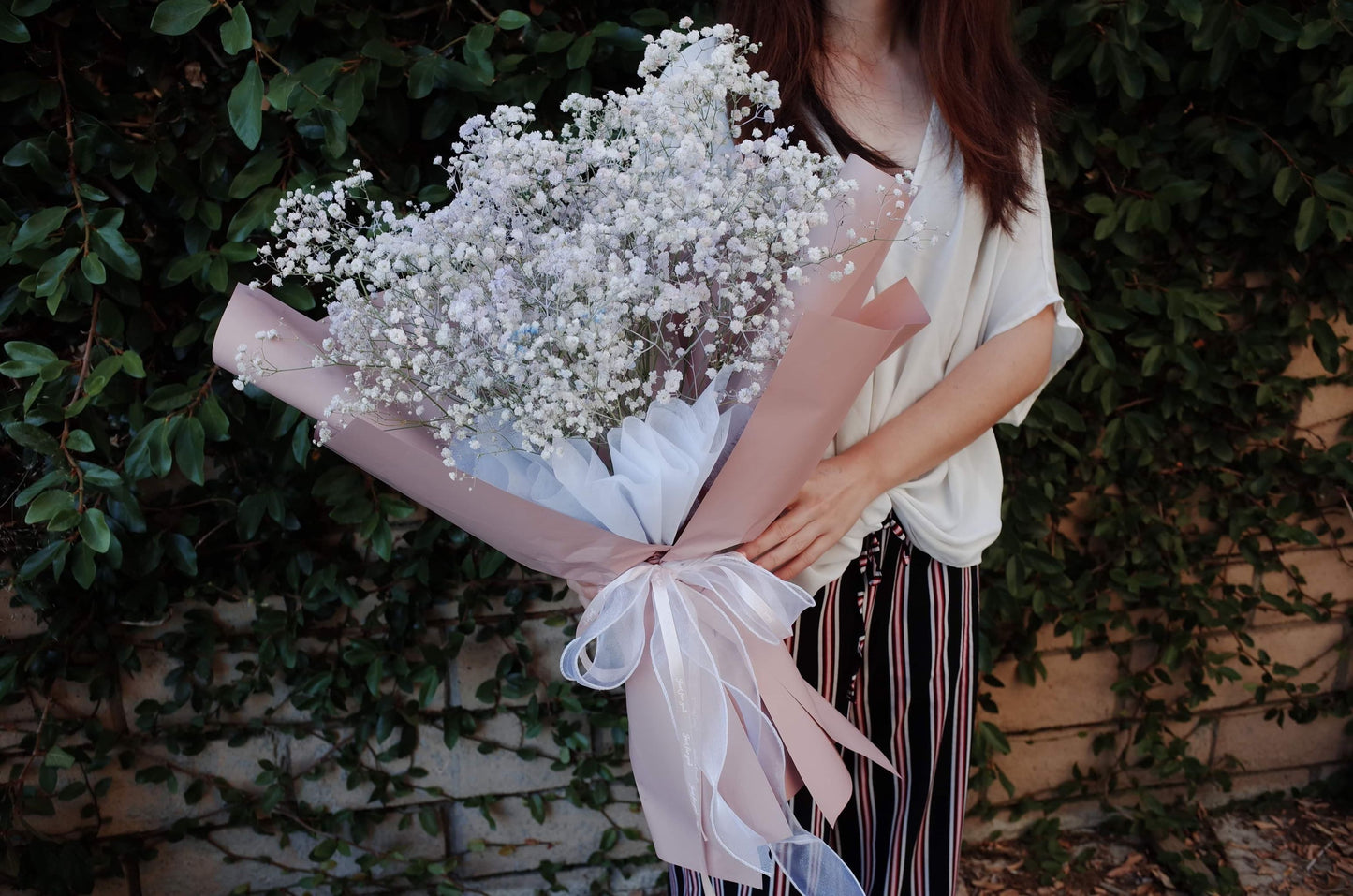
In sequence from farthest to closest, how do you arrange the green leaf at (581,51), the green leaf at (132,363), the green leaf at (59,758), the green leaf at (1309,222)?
the green leaf at (1309,222), the green leaf at (59,758), the green leaf at (581,51), the green leaf at (132,363)

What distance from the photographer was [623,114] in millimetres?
831

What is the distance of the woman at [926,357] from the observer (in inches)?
45.0

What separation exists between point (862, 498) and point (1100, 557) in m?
1.32

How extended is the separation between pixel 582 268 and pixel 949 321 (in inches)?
23.9

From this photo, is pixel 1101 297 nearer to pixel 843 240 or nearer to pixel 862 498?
pixel 862 498

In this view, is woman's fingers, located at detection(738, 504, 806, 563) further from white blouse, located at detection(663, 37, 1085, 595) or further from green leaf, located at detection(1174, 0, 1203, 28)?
green leaf, located at detection(1174, 0, 1203, 28)

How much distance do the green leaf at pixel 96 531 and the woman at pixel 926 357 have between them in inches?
36.4

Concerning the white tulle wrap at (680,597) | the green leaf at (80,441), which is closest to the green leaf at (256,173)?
the green leaf at (80,441)

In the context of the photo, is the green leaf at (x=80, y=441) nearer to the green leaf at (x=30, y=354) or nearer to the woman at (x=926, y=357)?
the green leaf at (x=30, y=354)

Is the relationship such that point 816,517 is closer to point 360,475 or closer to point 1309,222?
point 360,475

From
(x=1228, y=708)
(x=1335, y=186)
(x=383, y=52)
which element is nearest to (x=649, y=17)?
(x=383, y=52)

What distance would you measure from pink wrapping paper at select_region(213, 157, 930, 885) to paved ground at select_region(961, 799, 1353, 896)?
4.96 ft

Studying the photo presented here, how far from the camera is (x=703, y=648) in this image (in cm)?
89

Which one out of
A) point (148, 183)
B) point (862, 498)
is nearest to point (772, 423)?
point (862, 498)
